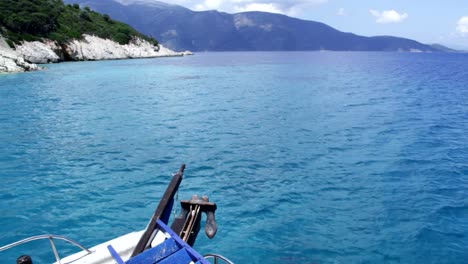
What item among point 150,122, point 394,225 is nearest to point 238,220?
point 394,225

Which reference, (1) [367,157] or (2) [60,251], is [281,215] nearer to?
(2) [60,251]

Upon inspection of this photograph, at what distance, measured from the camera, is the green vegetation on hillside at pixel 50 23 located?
9075 centimetres

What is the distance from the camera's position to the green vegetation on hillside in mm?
90750

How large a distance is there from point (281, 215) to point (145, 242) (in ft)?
22.2

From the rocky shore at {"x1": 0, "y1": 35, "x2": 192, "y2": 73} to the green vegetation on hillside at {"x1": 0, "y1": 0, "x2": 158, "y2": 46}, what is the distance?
230 centimetres

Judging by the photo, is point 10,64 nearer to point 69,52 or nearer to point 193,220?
point 69,52

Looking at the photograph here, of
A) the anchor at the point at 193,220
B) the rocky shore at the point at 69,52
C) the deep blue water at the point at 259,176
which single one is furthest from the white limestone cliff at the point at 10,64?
the anchor at the point at 193,220

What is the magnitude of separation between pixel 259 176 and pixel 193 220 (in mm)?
8882

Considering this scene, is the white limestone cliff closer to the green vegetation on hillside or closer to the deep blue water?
the green vegetation on hillside

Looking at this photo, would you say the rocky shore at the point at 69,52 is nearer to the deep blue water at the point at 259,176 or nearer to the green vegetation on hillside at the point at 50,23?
the green vegetation on hillside at the point at 50,23

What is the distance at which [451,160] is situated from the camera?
64.5 feet

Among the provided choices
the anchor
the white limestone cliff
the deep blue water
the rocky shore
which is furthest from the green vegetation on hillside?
the anchor

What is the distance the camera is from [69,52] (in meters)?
104

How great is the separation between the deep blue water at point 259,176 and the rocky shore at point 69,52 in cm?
3897
